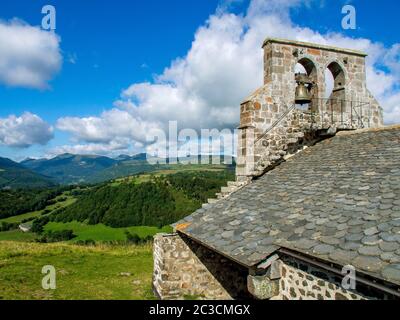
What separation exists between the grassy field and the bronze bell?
7485mm

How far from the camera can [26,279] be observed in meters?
10.7

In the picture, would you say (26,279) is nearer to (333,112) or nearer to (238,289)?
(238,289)

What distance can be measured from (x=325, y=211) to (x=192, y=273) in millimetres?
4460

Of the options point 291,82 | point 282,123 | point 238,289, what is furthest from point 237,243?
point 291,82

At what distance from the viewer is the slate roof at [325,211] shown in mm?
4512

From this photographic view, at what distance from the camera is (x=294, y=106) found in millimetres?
10828

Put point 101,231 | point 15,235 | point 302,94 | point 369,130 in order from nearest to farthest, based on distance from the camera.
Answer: point 369,130 → point 302,94 → point 101,231 → point 15,235

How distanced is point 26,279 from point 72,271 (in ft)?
5.37

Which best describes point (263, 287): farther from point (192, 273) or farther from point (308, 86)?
point (308, 86)

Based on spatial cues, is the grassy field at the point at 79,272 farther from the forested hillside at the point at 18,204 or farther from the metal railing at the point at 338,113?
the forested hillside at the point at 18,204

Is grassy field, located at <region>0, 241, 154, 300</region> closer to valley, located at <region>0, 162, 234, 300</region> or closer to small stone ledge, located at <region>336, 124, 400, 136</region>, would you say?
valley, located at <region>0, 162, 234, 300</region>

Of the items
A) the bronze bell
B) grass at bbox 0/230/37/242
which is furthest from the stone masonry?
grass at bbox 0/230/37/242

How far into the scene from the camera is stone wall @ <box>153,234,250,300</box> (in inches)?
348

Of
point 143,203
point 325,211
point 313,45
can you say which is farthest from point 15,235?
point 325,211
